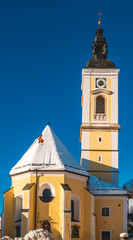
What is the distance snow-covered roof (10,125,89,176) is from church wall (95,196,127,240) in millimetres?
3680

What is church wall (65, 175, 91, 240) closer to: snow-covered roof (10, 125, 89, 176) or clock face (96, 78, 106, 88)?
snow-covered roof (10, 125, 89, 176)

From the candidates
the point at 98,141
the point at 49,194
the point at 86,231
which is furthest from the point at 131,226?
the point at 49,194

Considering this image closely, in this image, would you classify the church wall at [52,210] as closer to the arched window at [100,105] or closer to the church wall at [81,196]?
the church wall at [81,196]

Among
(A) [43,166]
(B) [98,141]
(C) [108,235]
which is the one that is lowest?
(C) [108,235]

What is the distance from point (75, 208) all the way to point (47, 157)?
4988 mm

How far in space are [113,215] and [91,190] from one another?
2983 mm

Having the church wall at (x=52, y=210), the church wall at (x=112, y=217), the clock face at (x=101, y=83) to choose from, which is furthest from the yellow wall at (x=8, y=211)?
the clock face at (x=101, y=83)

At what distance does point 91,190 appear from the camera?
A: 131 feet

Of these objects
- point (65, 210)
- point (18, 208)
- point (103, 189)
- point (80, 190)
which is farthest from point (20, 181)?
point (103, 189)

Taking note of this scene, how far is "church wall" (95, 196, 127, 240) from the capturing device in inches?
1522

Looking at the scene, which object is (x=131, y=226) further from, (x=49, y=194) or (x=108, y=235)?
(x=49, y=194)

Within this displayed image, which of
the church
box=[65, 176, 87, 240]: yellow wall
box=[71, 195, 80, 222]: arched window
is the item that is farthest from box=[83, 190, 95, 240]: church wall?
box=[71, 195, 80, 222]: arched window

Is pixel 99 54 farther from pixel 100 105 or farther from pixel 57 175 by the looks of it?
pixel 57 175

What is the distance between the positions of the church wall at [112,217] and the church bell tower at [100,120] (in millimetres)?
6066
